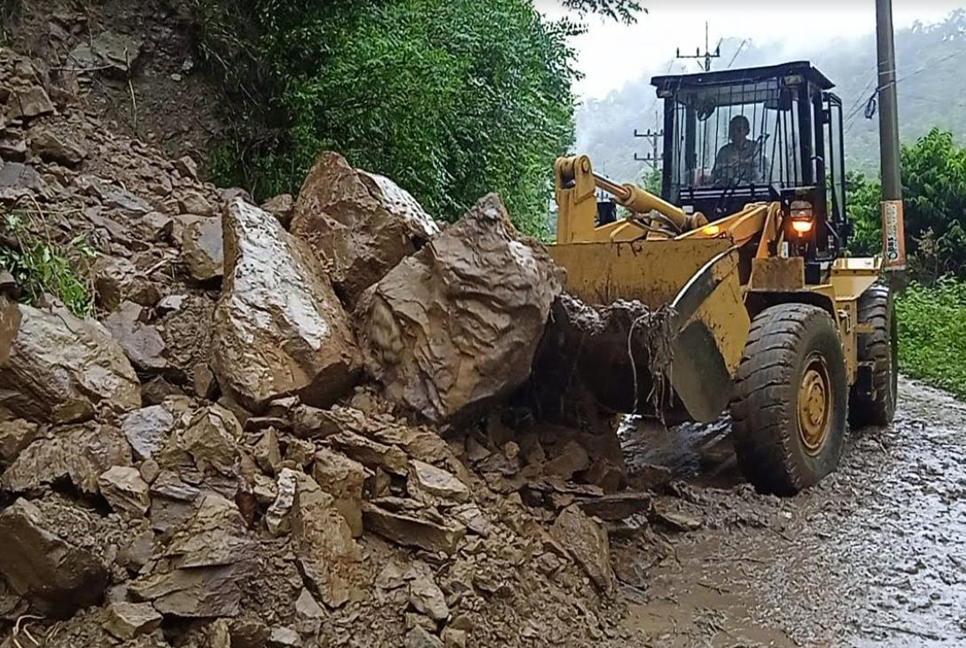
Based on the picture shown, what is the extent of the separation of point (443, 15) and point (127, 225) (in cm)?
429

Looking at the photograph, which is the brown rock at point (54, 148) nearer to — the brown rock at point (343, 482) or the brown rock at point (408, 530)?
the brown rock at point (343, 482)

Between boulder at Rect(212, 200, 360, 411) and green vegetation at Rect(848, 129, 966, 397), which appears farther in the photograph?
green vegetation at Rect(848, 129, 966, 397)

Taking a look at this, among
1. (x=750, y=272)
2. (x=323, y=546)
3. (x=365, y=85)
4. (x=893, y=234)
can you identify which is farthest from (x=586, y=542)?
(x=893, y=234)

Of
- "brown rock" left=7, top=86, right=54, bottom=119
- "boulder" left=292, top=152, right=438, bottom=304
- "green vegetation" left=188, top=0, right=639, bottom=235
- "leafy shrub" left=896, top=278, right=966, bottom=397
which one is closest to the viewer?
"boulder" left=292, top=152, right=438, bottom=304

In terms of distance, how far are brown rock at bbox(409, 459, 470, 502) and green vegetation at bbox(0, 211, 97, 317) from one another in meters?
1.29

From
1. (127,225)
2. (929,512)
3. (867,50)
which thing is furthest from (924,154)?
(867,50)

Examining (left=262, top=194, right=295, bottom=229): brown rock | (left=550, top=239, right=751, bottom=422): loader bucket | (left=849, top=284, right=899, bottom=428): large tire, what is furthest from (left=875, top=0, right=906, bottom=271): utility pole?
(left=262, top=194, right=295, bottom=229): brown rock

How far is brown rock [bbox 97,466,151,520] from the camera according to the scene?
7.85 feet

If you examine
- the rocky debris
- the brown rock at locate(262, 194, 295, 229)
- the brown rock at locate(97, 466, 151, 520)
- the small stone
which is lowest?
the small stone

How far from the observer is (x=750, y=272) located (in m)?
5.08

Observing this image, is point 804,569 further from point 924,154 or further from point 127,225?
point 924,154

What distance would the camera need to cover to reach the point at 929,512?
4355 millimetres

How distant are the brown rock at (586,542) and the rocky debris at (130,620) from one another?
64.0 inches

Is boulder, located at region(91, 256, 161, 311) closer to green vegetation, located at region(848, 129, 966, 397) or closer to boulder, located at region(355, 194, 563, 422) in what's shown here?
boulder, located at region(355, 194, 563, 422)
